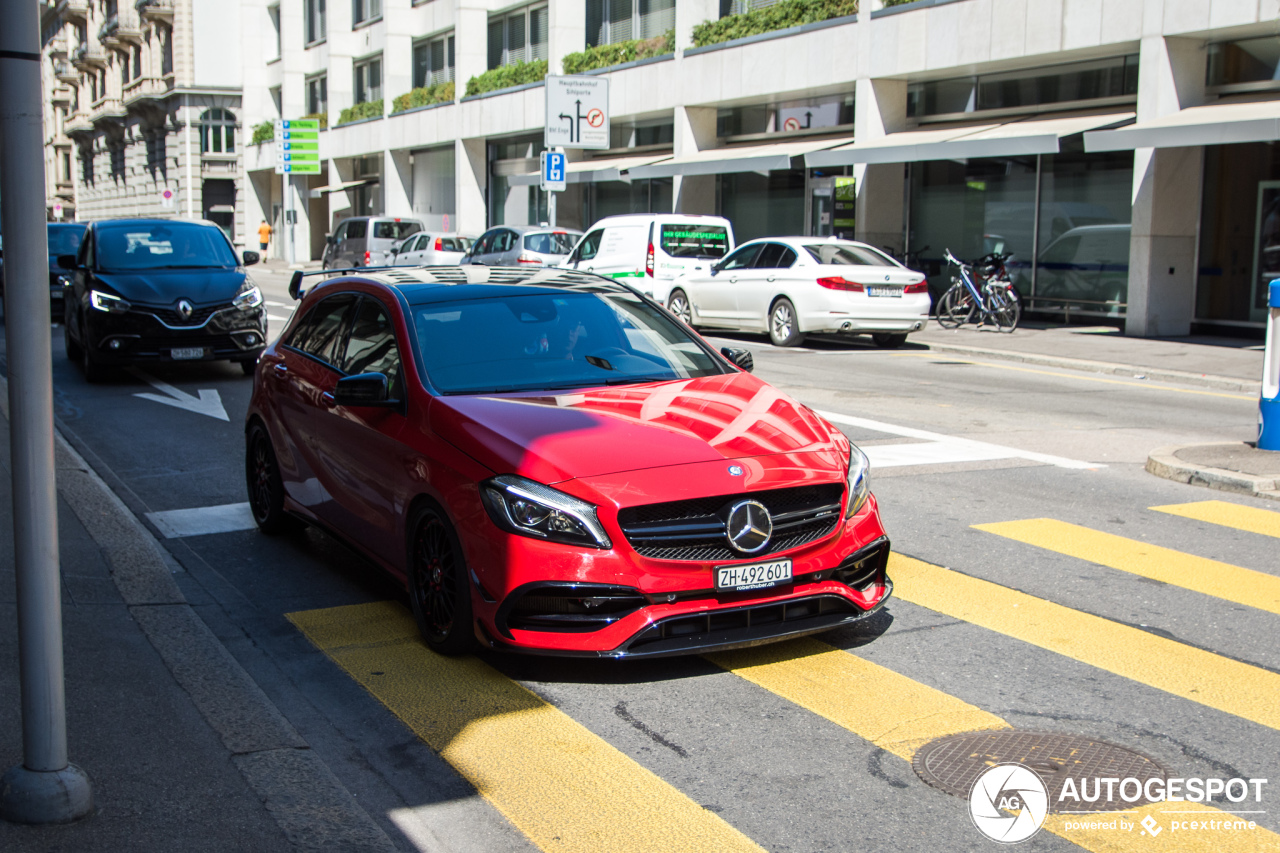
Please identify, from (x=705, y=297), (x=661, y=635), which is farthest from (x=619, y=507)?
(x=705, y=297)

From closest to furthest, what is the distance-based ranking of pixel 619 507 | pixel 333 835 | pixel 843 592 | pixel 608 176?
pixel 333 835 → pixel 619 507 → pixel 843 592 → pixel 608 176

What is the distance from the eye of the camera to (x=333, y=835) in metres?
3.52

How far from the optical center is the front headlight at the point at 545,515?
15.3ft

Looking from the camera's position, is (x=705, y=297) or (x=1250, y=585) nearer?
(x=1250, y=585)

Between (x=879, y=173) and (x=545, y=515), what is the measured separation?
2323cm

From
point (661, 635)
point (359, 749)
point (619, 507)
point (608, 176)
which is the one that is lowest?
point (359, 749)

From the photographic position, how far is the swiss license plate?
4719 mm

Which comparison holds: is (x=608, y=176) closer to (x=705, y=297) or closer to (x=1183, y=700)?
(x=705, y=297)

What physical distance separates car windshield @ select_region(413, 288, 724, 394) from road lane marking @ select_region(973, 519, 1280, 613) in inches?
86.9

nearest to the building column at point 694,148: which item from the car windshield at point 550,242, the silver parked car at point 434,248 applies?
the silver parked car at point 434,248

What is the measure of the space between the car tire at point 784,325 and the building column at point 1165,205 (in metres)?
5.81

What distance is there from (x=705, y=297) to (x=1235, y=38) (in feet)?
29.9

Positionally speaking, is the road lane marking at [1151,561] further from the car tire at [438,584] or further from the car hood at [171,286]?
the car hood at [171,286]

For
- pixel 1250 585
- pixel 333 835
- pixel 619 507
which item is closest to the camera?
pixel 333 835
